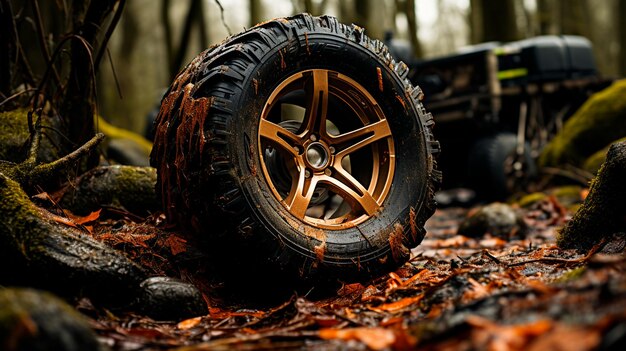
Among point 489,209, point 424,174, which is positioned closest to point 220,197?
point 424,174

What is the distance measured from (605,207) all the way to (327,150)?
4.93 ft

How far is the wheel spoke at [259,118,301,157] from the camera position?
3318 mm

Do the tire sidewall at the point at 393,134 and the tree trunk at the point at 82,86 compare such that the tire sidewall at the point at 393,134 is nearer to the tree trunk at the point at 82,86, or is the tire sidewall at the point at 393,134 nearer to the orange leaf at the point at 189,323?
the orange leaf at the point at 189,323

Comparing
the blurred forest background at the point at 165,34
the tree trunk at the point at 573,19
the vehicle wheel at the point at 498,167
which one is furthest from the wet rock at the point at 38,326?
the tree trunk at the point at 573,19

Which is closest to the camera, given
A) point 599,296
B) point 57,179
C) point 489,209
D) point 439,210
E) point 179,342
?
point 599,296

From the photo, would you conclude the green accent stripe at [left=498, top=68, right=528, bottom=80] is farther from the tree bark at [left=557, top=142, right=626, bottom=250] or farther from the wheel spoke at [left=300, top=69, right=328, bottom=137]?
the wheel spoke at [left=300, top=69, right=328, bottom=137]

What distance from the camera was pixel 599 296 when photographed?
5.86 feet

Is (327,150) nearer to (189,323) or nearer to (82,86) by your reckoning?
(189,323)

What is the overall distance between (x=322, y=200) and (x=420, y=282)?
3.52ft

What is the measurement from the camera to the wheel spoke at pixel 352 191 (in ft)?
11.6

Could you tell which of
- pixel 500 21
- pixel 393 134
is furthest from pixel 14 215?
pixel 500 21

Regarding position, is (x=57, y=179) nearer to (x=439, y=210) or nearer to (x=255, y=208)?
(x=255, y=208)

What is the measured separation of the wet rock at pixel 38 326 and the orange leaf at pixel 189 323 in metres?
0.86

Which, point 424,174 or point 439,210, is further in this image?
point 439,210
